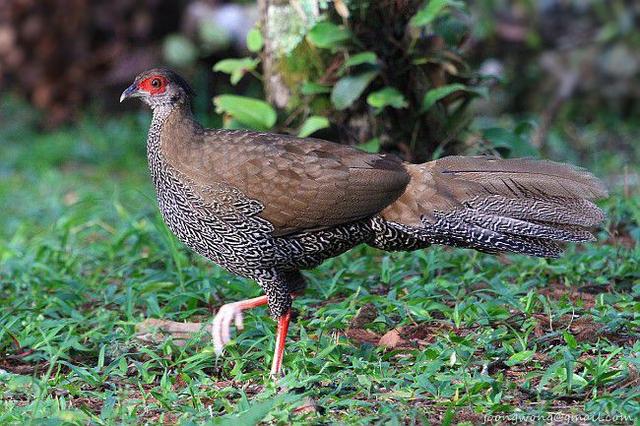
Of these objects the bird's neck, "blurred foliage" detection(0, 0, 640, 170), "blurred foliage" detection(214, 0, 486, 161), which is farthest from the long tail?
"blurred foliage" detection(0, 0, 640, 170)

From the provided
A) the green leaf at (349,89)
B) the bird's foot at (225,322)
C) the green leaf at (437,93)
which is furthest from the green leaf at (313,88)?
the bird's foot at (225,322)

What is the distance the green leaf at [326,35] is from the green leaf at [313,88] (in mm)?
276

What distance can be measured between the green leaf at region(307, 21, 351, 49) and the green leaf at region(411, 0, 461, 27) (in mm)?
459

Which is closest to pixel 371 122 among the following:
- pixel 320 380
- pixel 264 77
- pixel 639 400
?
pixel 264 77

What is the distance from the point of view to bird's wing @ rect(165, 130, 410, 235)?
4.64 meters

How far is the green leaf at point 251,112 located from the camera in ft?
22.1

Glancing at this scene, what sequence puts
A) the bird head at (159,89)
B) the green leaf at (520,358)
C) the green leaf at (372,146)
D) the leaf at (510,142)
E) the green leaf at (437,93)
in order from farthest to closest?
the leaf at (510,142), the green leaf at (372,146), the green leaf at (437,93), the bird head at (159,89), the green leaf at (520,358)

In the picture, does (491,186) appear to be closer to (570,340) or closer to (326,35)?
(570,340)

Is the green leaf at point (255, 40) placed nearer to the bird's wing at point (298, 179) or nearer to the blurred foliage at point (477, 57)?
the bird's wing at point (298, 179)

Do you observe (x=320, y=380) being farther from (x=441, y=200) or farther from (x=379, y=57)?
(x=379, y=57)

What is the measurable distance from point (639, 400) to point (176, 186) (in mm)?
2336

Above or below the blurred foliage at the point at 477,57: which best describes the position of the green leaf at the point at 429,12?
above

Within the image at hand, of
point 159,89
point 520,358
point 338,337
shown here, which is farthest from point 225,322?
point 520,358

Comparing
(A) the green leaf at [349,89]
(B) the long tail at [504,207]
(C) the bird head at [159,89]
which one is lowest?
(B) the long tail at [504,207]
